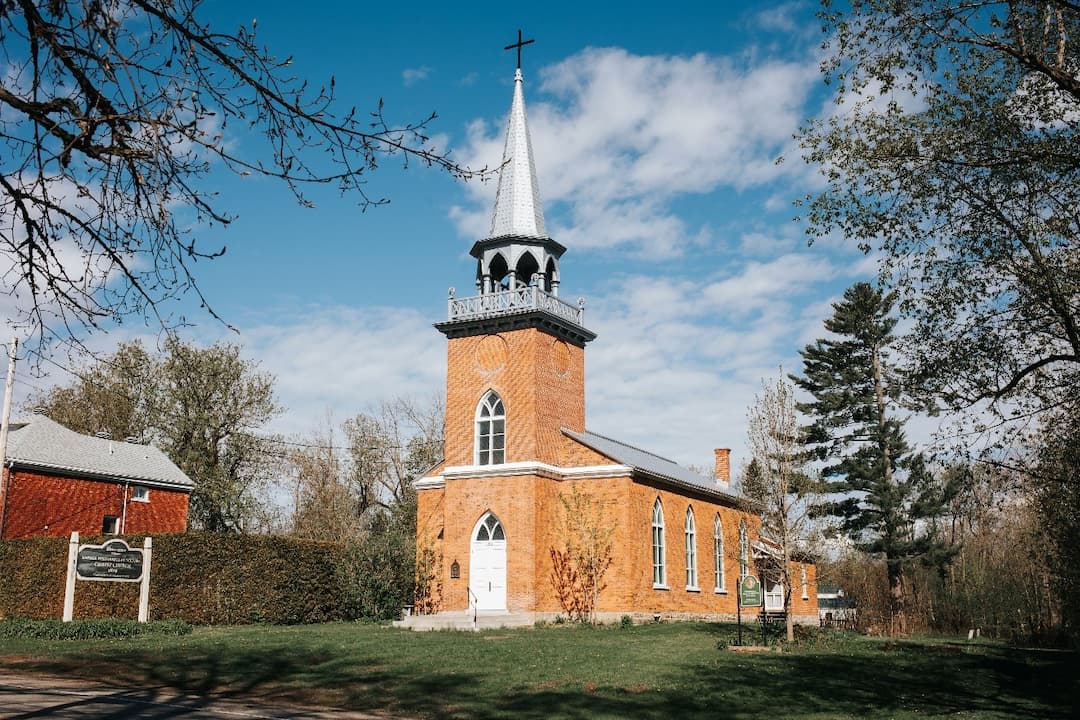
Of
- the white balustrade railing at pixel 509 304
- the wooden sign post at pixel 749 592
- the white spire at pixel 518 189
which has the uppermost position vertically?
the white spire at pixel 518 189

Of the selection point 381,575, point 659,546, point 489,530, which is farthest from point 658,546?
point 381,575

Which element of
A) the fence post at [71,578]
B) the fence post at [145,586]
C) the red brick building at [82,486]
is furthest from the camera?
the red brick building at [82,486]

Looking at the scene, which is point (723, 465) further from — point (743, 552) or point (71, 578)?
point (71, 578)

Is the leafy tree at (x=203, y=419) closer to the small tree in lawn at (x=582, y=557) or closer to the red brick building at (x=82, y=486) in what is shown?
the red brick building at (x=82, y=486)

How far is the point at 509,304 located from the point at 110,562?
1527 centimetres

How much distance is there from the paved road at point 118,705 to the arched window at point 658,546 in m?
21.7

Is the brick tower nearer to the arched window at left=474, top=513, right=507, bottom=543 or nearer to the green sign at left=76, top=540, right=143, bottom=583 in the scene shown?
the arched window at left=474, top=513, right=507, bottom=543

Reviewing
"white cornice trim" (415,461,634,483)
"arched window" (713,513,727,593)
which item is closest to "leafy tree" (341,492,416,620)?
"white cornice trim" (415,461,634,483)

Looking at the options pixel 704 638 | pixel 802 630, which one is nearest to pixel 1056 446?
pixel 704 638

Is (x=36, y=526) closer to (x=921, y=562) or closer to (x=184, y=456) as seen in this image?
(x=184, y=456)

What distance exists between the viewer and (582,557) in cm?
3127

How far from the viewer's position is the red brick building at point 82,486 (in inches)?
1340

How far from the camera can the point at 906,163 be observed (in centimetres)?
1352

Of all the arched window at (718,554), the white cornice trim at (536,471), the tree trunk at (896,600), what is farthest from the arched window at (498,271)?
the tree trunk at (896,600)
